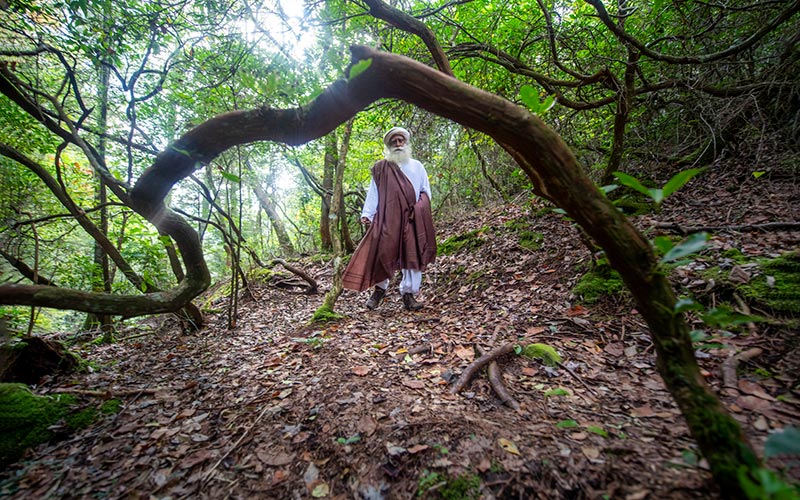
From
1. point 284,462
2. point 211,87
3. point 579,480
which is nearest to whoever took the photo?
point 579,480

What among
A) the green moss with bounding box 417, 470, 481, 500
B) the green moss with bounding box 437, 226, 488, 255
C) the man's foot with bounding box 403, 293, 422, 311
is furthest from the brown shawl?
the green moss with bounding box 417, 470, 481, 500

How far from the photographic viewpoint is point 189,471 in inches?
64.0

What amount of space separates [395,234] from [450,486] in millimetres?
3129

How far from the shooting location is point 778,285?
2.08m

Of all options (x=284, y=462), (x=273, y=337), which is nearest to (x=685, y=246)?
(x=284, y=462)

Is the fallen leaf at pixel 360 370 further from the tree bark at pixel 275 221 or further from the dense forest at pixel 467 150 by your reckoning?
the tree bark at pixel 275 221

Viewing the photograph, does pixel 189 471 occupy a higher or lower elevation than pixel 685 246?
lower

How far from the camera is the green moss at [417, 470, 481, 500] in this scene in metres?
1.30

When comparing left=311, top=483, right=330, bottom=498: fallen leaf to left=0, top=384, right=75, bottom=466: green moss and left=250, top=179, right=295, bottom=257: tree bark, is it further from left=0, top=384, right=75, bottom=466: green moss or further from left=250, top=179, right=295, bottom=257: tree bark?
left=250, top=179, right=295, bottom=257: tree bark

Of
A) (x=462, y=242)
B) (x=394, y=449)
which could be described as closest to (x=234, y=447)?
(x=394, y=449)

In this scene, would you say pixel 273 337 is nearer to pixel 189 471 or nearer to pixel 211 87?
pixel 189 471

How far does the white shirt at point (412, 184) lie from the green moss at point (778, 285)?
3329 millimetres

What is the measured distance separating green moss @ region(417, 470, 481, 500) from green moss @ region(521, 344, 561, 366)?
3.94 ft

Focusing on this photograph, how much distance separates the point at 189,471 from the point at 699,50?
21.5 ft
